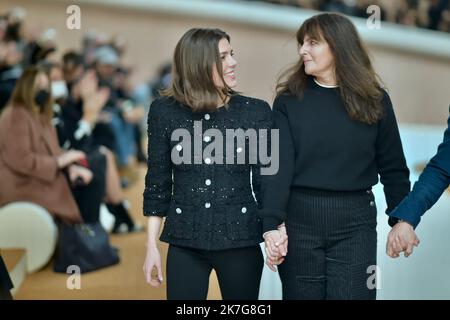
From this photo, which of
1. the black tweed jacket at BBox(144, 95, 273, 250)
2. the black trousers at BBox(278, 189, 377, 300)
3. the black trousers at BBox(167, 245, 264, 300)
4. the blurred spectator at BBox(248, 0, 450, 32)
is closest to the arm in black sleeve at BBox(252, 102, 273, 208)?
the black tweed jacket at BBox(144, 95, 273, 250)

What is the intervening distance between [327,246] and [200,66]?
2.29 feet

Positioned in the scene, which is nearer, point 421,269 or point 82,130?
point 421,269

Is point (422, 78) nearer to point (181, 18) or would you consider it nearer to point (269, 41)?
point (269, 41)

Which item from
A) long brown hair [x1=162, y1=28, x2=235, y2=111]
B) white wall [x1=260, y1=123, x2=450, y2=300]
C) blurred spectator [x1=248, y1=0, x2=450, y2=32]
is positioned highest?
long brown hair [x1=162, y1=28, x2=235, y2=111]

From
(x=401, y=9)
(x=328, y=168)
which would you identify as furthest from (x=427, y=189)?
(x=401, y=9)

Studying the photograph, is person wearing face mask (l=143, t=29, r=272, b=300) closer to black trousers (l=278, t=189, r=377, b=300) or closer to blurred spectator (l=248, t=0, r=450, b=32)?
black trousers (l=278, t=189, r=377, b=300)

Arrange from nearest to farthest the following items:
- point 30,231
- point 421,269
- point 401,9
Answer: point 421,269
point 30,231
point 401,9

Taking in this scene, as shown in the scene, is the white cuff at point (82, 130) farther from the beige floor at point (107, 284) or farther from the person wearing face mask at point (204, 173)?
the person wearing face mask at point (204, 173)

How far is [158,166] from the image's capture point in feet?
8.05

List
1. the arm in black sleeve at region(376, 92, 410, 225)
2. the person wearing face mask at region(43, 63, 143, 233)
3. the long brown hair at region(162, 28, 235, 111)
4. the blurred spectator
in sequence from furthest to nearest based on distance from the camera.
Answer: the blurred spectator, the person wearing face mask at region(43, 63, 143, 233), the arm in black sleeve at region(376, 92, 410, 225), the long brown hair at region(162, 28, 235, 111)

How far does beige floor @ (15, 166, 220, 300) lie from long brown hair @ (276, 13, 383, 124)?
129 cm

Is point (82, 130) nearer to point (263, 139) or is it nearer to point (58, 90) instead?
point (58, 90)

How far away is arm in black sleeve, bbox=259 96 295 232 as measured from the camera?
2.41 meters

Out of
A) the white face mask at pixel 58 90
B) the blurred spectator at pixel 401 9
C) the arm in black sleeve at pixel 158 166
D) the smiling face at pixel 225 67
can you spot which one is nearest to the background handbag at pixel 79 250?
the white face mask at pixel 58 90
